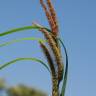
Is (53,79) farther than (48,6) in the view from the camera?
No

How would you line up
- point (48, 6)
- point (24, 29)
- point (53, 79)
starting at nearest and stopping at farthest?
1. point (24, 29)
2. point (53, 79)
3. point (48, 6)

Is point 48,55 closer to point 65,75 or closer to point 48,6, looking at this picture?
point 65,75

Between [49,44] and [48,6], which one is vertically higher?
[48,6]

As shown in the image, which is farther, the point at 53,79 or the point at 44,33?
the point at 44,33

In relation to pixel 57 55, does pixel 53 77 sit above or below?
below

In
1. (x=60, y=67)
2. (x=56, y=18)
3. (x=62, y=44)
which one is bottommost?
(x=60, y=67)

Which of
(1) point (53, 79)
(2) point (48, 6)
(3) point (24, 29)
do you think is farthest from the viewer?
(2) point (48, 6)

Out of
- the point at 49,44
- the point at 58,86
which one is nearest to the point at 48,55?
the point at 49,44

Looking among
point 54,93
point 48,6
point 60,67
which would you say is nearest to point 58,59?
point 60,67

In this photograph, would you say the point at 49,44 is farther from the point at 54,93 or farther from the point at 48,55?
the point at 54,93
